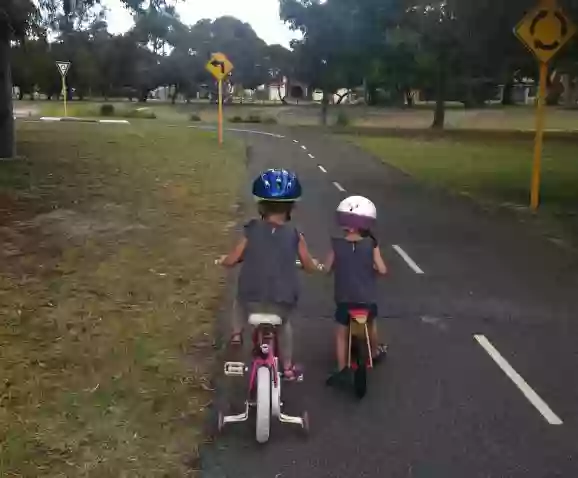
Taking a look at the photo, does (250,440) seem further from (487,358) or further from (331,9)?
(331,9)

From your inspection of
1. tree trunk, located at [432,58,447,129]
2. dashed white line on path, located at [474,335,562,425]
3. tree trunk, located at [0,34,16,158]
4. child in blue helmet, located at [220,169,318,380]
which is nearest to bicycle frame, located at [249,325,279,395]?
child in blue helmet, located at [220,169,318,380]

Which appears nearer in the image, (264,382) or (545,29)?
(264,382)

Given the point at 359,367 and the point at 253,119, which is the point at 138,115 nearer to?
the point at 253,119

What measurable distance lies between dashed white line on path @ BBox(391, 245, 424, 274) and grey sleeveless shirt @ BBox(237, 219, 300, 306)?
191 inches

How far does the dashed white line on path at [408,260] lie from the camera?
9.53m

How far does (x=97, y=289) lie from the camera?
27.3 feet

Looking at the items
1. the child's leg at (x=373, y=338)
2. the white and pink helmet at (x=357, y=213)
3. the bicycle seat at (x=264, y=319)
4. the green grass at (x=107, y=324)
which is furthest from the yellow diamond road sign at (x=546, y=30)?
the bicycle seat at (x=264, y=319)

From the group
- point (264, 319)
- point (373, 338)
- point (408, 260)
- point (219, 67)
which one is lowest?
point (408, 260)

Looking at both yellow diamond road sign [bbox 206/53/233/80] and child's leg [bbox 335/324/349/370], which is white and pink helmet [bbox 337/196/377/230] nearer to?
child's leg [bbox 335/324/349/370]

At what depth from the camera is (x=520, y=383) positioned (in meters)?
5.79

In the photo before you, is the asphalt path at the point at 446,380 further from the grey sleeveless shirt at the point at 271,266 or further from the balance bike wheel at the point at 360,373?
the grey sleeveless shirt at the point at 271,266

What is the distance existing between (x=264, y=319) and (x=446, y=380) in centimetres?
189

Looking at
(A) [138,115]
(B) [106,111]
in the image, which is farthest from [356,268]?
(B) [106,111]

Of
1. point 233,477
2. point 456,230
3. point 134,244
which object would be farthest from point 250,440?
point 456,230
